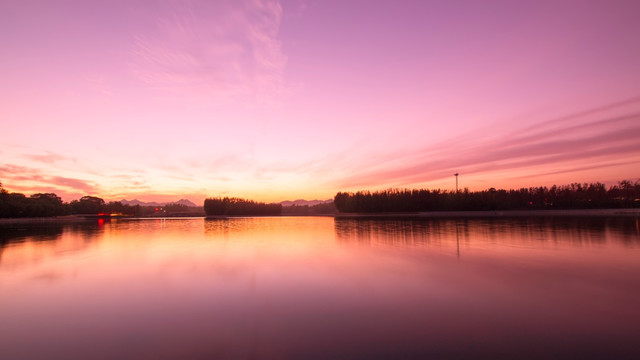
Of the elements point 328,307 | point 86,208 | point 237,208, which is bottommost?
point 328,307

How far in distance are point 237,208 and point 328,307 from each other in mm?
80090

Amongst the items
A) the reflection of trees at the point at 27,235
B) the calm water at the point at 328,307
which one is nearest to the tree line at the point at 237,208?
the reflection of trees at the point at 27,235

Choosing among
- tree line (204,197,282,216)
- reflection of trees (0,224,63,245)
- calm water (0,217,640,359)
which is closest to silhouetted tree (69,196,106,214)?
tree line (204,197,282,216)

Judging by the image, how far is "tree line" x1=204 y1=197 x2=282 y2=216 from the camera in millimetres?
82812

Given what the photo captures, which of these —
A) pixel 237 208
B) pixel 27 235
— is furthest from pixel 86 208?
pixel 27 235

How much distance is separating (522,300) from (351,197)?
6465 centimetres

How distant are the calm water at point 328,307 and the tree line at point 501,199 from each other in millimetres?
49483

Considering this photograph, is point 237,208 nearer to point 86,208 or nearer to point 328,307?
point 86,208

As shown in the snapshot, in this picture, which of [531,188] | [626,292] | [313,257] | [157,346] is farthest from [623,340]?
[531,188]

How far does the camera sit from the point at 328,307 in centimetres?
619

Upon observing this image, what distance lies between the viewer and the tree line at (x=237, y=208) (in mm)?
82812

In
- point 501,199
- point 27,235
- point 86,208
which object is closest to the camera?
point 27,235

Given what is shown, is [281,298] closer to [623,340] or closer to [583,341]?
[583,341]

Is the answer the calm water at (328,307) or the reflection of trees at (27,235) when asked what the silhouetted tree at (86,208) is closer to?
the reflection of trees at (27,235)
